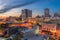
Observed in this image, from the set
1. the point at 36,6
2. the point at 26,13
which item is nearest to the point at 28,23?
the point at 26,13

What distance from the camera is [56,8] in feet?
5.76

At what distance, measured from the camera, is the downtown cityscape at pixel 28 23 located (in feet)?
A: 5.66

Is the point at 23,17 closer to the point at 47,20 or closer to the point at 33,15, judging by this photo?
the point at 33,15

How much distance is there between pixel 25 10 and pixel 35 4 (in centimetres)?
17

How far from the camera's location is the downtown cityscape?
173 cm

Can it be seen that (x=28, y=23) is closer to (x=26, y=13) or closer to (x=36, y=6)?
(x=26, y=13)

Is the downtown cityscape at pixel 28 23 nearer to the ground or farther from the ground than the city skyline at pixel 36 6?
nearer to the ground

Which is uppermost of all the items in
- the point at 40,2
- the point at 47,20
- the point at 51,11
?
the point at 40,2

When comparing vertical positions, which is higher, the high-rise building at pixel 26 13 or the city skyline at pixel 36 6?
the city skyline at pixel 36 6

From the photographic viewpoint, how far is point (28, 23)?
178cm

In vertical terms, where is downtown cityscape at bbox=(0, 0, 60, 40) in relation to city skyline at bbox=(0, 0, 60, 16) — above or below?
below

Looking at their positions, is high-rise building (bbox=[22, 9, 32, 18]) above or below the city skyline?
below

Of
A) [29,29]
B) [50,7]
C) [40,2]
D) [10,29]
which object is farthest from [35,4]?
[10,29]

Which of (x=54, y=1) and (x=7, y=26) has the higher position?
(x=54, y=1)
